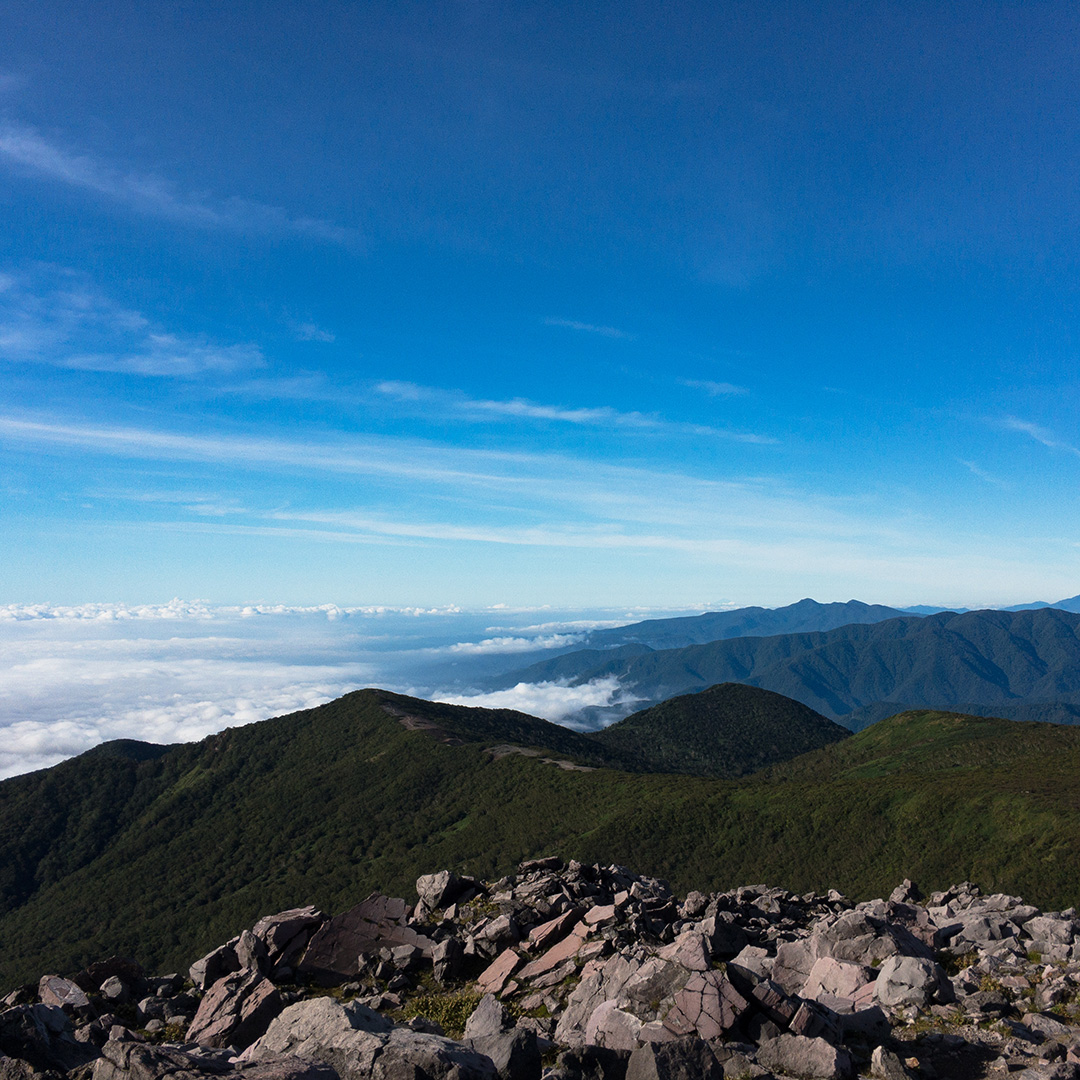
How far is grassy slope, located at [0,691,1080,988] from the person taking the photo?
91.0m

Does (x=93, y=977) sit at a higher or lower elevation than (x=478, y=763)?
higher

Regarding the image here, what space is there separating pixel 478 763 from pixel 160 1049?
155564 mm

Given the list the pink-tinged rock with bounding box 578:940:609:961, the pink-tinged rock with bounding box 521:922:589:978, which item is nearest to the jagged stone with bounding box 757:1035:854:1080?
the pink-tinged rock with bounding box 578:940:609:961

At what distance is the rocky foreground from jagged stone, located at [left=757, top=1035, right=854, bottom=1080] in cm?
4

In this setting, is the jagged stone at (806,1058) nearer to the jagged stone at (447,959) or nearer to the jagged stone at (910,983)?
the jagged stone at (910,983)

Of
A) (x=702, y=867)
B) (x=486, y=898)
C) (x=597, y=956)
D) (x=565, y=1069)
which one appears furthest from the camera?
(x=702, y=867)

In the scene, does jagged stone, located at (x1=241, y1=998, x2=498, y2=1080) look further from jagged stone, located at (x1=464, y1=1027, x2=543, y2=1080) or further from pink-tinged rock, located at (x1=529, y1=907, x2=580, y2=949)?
pink-tinged rock, located at (x1=529, y1=907, x2=580, y2=949)

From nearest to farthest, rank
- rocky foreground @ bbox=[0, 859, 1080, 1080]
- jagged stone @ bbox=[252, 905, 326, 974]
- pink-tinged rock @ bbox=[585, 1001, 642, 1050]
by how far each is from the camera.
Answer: rocky foreground @ bbox=[0, 859, 1080, 1080], pink-tinged rock @ bbox=[585, 1001, 642, 1050], jagged stone @ bbox=[252, 905, 326, 974]

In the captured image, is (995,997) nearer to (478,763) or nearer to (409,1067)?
(409,1067)

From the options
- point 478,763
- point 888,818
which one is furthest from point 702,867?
point 478,763

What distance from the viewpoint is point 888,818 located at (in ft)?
333

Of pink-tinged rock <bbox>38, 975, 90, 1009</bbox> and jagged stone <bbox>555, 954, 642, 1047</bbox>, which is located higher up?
jagged stone <bbox>555, 954, 642, 1047</bbox>

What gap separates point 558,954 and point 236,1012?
11.6 meters

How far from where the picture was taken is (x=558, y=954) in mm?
25266
